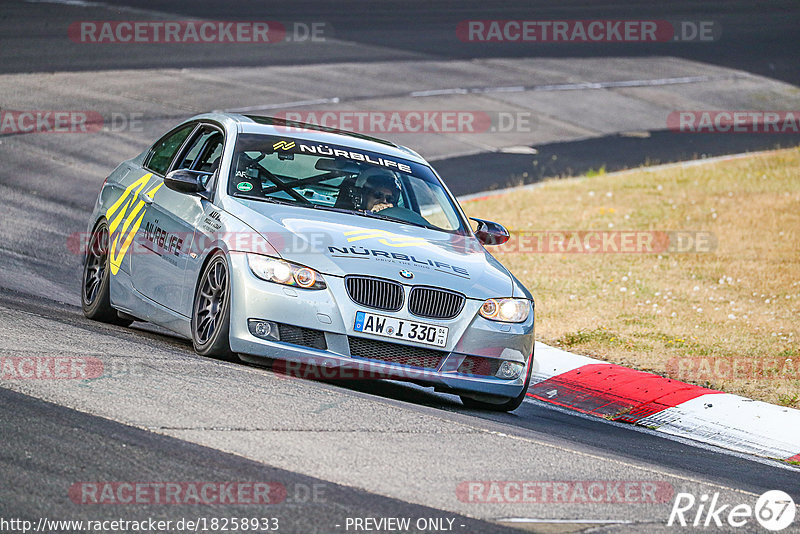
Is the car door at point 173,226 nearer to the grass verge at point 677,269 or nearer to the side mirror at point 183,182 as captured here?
the side mirror at point 183,182

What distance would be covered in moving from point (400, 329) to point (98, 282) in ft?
10.0

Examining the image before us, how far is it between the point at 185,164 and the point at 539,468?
13.6ft

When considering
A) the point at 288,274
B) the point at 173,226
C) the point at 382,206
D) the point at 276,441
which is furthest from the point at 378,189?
the point at 276,441

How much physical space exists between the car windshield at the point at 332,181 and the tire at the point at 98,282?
1513 mm

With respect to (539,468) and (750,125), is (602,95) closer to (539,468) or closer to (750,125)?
(750,125)

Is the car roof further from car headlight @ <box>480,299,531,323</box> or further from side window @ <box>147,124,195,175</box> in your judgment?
car headlight @ <box>480,299,531,323</box>

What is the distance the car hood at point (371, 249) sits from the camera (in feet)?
24.1

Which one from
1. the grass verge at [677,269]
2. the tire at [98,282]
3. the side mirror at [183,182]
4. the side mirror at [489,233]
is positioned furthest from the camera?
the grass verge at [677,269]

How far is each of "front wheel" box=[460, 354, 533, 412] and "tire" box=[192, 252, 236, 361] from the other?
163 cm

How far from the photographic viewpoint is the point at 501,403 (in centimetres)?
796

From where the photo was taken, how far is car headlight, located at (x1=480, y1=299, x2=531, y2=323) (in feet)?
24.9

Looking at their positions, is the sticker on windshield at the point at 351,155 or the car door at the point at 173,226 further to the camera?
the sticker on windshield at the point at 351,155

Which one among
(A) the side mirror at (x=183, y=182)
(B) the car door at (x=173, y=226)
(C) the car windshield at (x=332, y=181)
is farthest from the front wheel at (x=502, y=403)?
(A) the side mirror at (x=183, y=182)

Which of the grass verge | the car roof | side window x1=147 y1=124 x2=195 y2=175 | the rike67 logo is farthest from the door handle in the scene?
the rike67 logo
